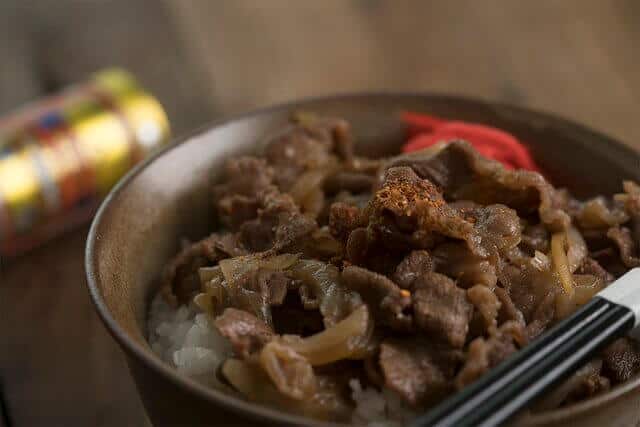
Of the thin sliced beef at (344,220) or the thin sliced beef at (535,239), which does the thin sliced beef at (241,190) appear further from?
the thin sliced beef at (535,239)

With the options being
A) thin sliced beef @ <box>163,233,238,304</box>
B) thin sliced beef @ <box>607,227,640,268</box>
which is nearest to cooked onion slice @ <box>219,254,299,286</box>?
thin sliced beef @ <box>163,233,238,304</box>

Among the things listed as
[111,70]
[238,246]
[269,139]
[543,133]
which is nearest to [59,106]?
[111,70]

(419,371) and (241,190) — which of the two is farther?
(241,190)

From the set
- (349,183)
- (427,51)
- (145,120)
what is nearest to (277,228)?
(349,183)

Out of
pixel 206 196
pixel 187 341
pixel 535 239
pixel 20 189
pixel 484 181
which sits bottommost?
pixel 20 189

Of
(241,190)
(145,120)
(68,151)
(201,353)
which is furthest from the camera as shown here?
(145,120)

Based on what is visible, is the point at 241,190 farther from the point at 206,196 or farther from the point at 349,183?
the point at 349,183
